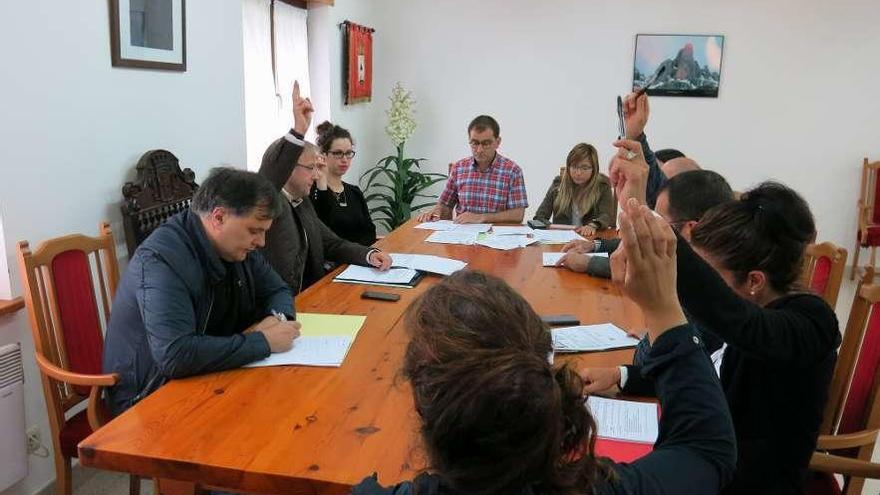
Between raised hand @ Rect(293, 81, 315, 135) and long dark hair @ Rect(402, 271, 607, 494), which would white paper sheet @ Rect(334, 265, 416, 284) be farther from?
long dark hair @ Rect(402, 271, 607, 494)

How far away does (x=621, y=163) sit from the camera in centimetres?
123

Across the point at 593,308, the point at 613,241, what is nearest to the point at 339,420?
the point at 593,308

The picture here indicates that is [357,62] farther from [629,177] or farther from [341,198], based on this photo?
[629,177]

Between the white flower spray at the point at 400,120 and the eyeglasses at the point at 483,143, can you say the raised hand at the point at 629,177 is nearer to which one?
the eyeglasses at the point at 483,143

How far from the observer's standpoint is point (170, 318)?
1539 mm

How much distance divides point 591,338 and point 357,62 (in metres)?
3.72

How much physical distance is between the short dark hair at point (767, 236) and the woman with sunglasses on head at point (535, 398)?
1.62 feet

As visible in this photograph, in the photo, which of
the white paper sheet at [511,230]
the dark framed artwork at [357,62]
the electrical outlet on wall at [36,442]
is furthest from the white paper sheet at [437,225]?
the dark framed artwork at [357,62]

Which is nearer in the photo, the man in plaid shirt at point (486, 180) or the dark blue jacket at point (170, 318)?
the dark blue jacket at point (170, 318)

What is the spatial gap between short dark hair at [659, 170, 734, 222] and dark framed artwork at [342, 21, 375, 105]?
11.4ft

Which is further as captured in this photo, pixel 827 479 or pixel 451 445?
pixel 827 479

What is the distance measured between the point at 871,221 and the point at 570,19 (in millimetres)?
2719

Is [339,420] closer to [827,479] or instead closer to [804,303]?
[804,303]

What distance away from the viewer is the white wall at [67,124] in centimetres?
200
